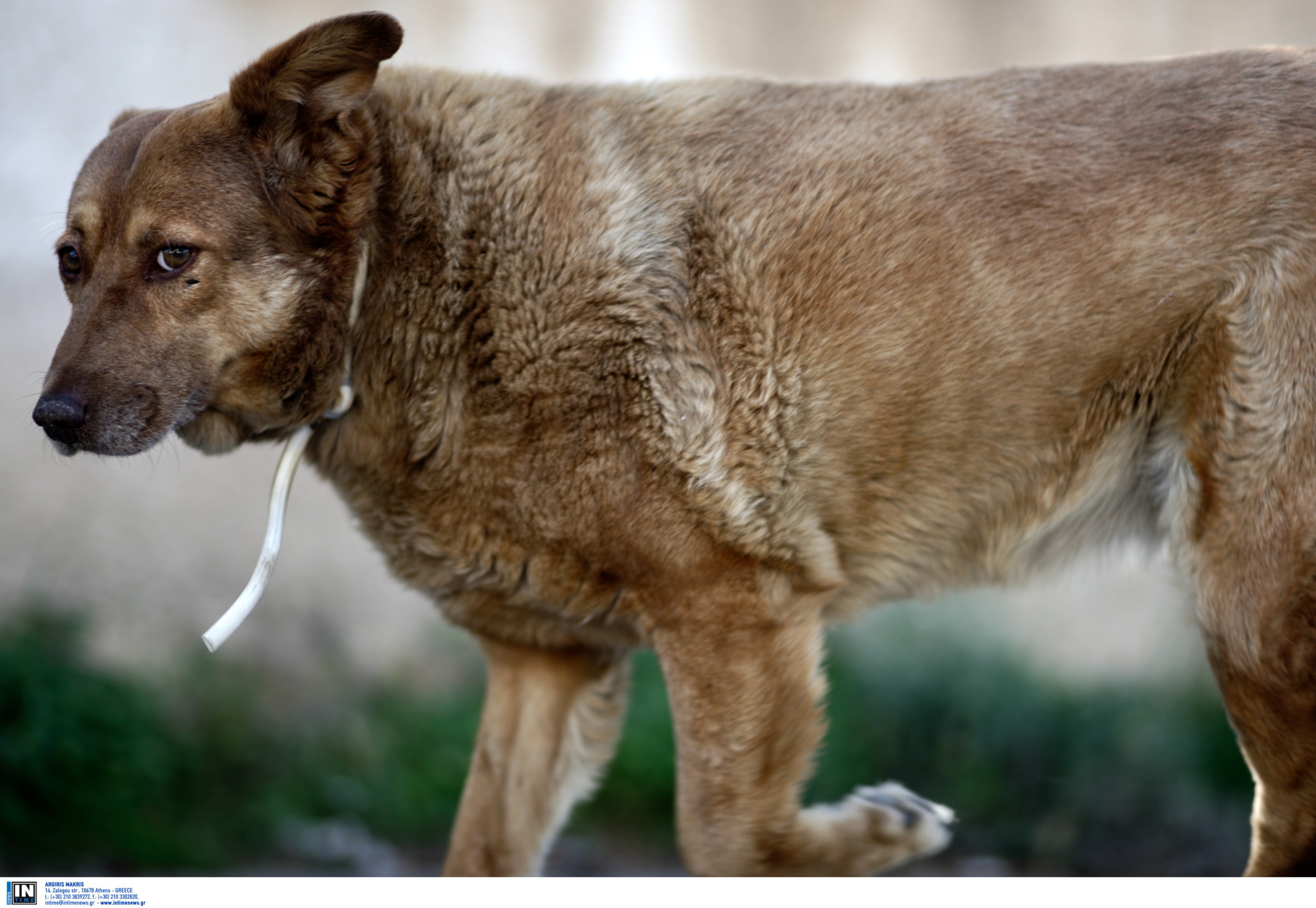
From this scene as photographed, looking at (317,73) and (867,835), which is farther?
(867,835)

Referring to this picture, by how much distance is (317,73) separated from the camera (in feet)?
8.31

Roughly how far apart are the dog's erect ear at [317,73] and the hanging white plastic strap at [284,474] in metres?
0.33

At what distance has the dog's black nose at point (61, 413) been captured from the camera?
242cm

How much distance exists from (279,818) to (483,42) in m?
3.41

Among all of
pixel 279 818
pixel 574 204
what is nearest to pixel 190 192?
pixel 574 204

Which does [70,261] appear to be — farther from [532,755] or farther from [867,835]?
[867,835]

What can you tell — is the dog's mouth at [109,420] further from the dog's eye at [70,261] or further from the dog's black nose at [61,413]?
the dog's eye at [70,261]

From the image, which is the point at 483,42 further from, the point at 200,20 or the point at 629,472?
the point at 629,472

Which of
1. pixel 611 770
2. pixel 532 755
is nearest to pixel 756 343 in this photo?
pixel 532 755

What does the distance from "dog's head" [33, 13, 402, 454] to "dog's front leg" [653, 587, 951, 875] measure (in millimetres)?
1142

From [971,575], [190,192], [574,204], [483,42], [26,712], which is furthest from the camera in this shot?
[483,42]

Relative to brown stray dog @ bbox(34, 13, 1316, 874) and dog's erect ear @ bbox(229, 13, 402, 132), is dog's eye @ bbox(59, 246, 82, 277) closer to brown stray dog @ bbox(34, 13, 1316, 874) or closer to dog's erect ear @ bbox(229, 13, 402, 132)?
brown stray dog @ bbox(34, 13, 1316, 874)

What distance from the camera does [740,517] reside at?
262 centimetres
